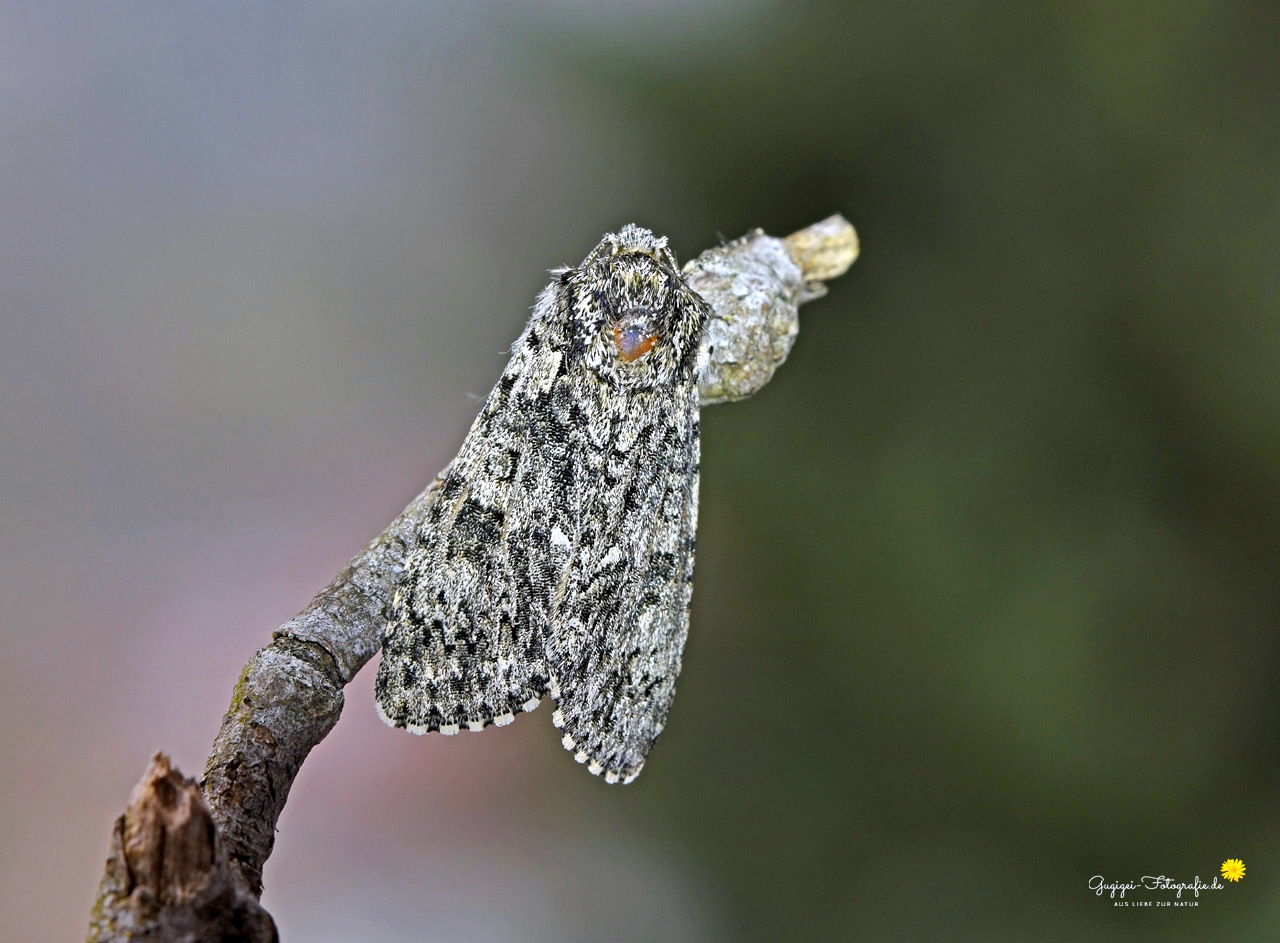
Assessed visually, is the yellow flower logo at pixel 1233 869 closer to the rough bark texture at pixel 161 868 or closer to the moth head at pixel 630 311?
the moth head at pixel 630 311

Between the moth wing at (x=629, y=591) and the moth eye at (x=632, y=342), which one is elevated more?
the moth eye at (x=632, y=342)

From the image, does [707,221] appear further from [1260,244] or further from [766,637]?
[1260,244]

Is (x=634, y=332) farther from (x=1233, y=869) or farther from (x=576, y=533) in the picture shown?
(x=1233, y=869)

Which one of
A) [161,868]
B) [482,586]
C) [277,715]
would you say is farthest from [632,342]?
[161,868]

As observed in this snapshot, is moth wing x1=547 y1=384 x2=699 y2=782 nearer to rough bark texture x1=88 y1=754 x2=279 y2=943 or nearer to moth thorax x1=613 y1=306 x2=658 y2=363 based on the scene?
moth thorax x1=613 y1=306 x2=658 y2=363

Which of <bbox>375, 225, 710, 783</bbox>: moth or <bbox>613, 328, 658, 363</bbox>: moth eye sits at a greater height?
<bbox>613, 328, 658, 363</bbox>: moth eye

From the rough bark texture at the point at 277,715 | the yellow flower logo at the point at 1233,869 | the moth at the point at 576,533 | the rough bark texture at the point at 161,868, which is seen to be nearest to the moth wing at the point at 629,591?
the moth at the point at 576,533

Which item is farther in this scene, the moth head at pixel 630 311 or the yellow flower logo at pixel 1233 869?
the yellow flower logo at pixel 1233 869

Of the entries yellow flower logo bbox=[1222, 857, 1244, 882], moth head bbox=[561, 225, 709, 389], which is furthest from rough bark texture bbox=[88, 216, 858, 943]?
yellow flower logo bbox=[1222, 857, 1244, 882]
